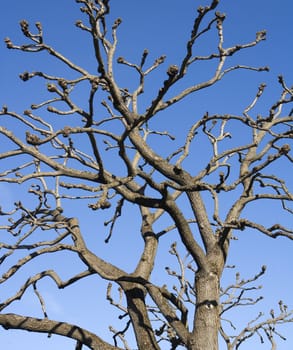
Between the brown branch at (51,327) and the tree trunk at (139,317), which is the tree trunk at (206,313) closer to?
the tree trunk at (139,317)

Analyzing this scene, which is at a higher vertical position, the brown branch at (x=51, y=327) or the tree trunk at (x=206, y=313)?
the tree trunk at (x=206, y=313)

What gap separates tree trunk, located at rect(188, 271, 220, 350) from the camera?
5725 millimetres

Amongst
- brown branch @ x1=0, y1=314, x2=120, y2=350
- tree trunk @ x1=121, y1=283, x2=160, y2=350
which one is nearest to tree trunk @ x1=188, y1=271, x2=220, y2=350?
tree trunk @ x1=121, y1=283, x2=160, y2=350

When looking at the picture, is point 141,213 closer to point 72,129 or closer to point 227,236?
point 227,236

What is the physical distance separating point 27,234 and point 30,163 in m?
1.34

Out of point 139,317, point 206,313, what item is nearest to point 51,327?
point 139,317

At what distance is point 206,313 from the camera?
5.83 m

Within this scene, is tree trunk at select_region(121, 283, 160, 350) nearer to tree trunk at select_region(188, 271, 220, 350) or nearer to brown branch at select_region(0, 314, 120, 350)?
brown branch at select_region(0, 314, 120, 350)

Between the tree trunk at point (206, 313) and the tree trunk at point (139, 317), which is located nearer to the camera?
the tree trunk at point (206, 313)

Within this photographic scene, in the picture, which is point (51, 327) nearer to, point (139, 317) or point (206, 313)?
point (139, 317)

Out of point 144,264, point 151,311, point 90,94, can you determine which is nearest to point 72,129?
point 90,94

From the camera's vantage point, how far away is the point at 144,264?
284 inches

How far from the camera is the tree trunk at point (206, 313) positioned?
572 cm

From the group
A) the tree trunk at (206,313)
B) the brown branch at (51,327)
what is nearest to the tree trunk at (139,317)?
the brown branch at (51,327)
